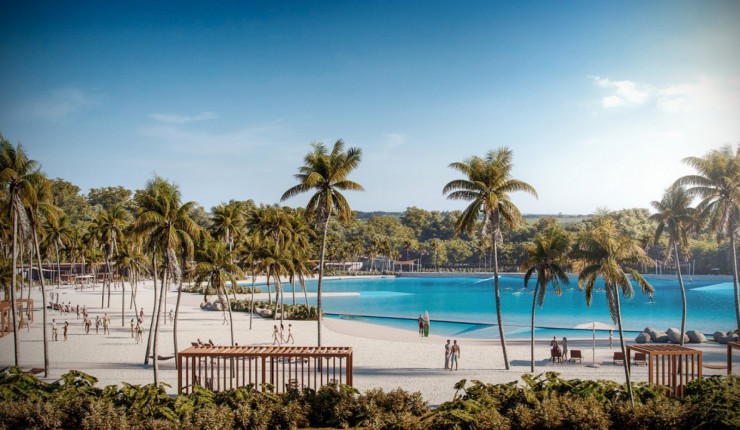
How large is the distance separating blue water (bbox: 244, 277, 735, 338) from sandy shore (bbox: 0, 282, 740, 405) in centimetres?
750

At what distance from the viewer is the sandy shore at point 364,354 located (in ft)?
76.2

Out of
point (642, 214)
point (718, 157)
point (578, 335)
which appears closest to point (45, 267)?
point (578, 335)

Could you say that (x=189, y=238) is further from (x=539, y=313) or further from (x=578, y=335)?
(x=539, y=313)

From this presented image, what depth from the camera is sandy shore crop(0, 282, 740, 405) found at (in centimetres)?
2323

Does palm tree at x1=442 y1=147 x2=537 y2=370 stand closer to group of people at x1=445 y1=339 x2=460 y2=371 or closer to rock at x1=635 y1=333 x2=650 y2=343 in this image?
group of people at x1=445 y1=339 x2=460 y2=371

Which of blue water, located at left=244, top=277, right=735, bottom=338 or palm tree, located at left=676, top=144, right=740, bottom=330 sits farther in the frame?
blue water, located at left=244, top=277, right=735, bottom=338

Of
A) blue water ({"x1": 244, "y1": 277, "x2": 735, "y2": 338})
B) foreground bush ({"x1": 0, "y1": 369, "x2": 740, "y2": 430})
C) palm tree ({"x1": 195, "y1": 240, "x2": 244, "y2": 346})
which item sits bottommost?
blue water ({"x1": 244, "y1": 277, "x2": 735, "y2": 338})

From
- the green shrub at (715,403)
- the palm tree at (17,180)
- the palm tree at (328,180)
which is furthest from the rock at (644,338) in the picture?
the palm tree at (17,180)

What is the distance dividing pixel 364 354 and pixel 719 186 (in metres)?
22.3

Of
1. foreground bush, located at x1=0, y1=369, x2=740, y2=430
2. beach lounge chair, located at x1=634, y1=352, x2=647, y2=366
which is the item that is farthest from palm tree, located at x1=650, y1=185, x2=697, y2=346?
foreground bush, located at x1=0, y1=369, x2=740, y2=430

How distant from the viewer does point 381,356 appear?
94.2 ft

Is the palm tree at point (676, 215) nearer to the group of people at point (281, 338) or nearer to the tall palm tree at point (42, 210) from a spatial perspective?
the group of people at point (281, 338)

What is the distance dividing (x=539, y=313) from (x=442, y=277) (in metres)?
61.8

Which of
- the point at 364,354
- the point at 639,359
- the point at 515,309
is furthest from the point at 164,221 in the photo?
the point at 515,309
